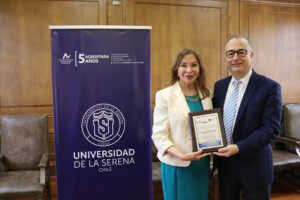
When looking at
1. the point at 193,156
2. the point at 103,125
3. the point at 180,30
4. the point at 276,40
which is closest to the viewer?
the point at 193,156

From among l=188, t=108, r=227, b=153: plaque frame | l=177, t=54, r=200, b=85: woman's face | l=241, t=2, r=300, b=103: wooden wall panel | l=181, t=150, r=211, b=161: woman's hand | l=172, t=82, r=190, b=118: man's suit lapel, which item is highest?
l=241, t=2, r=300, b=103: wooden wall panel

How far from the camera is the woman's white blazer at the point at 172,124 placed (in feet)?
5.19

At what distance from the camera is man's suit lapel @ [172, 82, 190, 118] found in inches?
62.9

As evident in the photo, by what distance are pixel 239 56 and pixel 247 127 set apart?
1.50 feet

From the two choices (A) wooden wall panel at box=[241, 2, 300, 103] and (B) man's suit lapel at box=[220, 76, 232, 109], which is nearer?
(B) man's suit lapel at box=[220, 76, 232, 109]

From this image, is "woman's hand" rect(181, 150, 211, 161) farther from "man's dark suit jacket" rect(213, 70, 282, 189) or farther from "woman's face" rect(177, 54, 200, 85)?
"woman's face" rect(177, 54, 200, 85)

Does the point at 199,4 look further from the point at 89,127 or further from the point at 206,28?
the point at 89,127

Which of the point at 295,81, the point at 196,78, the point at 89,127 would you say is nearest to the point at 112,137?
the point at 89,127

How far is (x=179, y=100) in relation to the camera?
5.34ft

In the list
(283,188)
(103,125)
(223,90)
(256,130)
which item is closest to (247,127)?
(256,130)

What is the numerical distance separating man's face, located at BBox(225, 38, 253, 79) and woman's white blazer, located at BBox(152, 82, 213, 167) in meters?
0.30

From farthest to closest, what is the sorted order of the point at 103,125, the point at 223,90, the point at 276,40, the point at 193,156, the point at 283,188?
1. the point at 276,40
2. the point at 283,188
3. the point at 103,125
4. the point at 223,90
5. the point at 193,156

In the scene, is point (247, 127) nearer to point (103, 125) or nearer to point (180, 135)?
point (180, 135)

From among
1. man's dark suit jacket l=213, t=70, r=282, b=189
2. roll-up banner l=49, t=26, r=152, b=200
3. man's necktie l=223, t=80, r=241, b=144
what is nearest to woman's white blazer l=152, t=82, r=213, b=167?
man's necktie l=223, t=80, r=241, b=144
